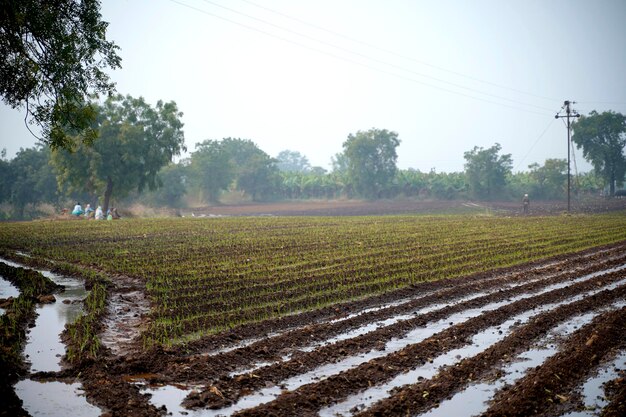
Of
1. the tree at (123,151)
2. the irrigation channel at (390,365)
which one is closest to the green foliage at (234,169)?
the tree at (123,151)

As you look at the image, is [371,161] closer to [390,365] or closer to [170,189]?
[170,189]

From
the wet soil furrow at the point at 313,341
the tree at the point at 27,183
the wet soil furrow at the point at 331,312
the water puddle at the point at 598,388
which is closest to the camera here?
the water puddle at the point at 598,388

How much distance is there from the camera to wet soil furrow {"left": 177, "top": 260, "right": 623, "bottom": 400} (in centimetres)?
719

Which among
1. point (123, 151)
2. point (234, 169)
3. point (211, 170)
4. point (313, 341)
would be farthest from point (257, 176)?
point (313, 341)

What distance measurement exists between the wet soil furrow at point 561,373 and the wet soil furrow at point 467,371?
49cm

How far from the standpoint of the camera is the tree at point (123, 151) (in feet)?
152

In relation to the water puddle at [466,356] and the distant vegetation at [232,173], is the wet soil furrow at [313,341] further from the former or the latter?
the distant vegetation at [232,173]

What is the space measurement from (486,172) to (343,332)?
7555cm

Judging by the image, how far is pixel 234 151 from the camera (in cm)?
9331

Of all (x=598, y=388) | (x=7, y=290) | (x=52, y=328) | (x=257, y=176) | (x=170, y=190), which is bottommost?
(x=598, y=388)

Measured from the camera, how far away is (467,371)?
750 cm

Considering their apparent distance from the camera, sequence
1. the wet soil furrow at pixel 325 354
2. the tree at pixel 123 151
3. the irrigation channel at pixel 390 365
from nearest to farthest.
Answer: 1. the irrigation channel at pixel 390 365
2. the wet soil furrow at pixel 325 354
3. the tree at pixel 123 151

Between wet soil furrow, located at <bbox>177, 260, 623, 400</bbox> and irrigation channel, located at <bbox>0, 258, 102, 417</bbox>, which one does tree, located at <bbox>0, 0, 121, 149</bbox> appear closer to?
irrigation channel, located at <bbox>0, 258, 102, 417</bbox>

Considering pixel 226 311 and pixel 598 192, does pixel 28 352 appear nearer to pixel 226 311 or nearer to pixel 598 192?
pixel 226 311
